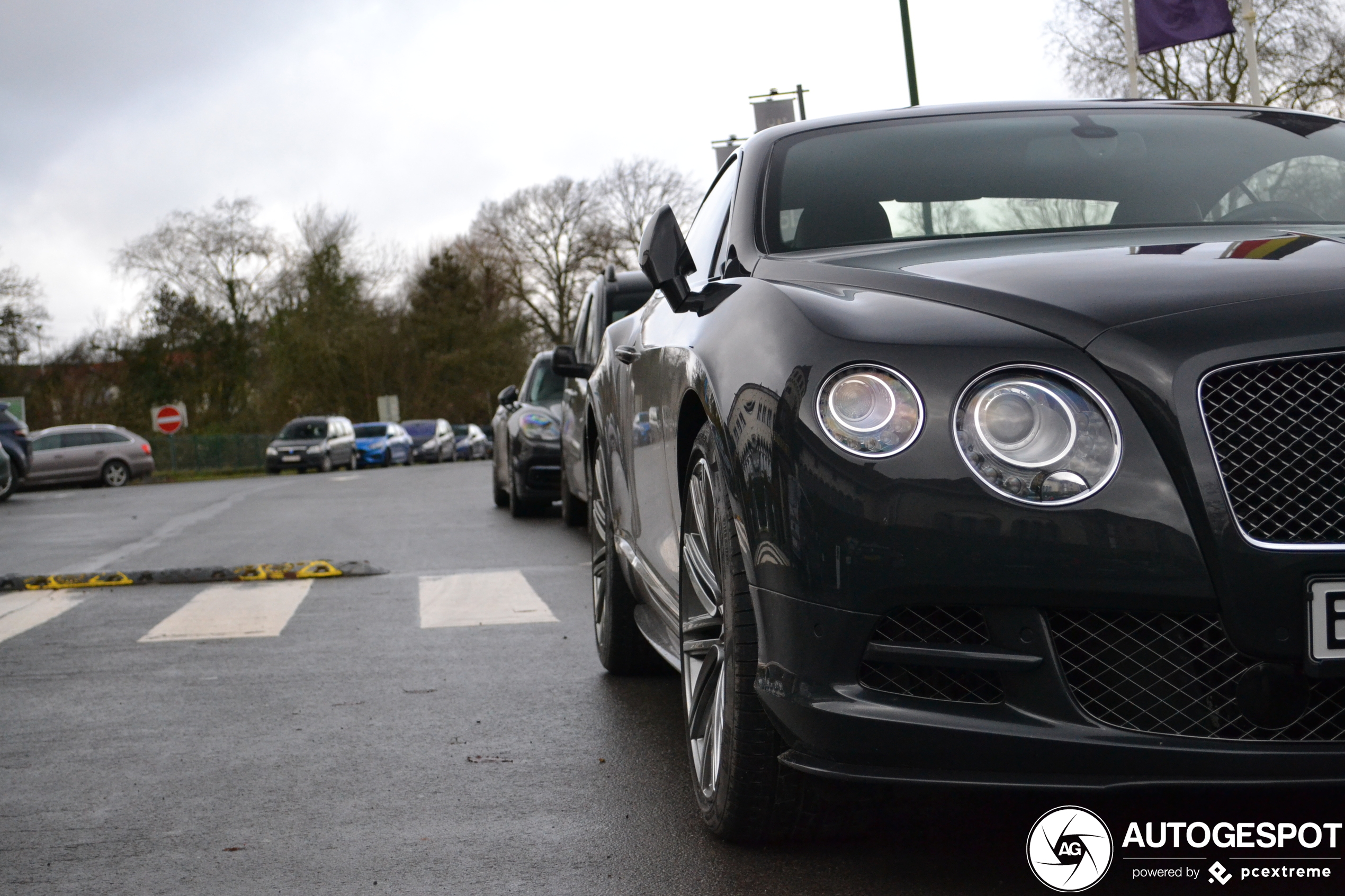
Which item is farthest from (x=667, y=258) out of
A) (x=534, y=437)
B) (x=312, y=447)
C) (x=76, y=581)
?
(x=312, y=447)

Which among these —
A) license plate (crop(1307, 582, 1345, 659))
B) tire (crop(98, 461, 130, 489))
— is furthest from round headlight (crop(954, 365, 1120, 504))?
tire (crop(98, 461, 130, 489))

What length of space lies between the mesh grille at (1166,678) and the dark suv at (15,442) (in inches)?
1014

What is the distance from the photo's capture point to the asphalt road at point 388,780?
310cm

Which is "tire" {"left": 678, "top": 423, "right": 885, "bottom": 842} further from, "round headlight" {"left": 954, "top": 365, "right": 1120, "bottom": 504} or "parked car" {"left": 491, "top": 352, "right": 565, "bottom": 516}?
"parked car" {"left": 491, "top": 352, "right": 565, "bottom": 516}

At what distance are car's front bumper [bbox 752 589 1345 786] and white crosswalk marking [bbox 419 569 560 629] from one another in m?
4.51

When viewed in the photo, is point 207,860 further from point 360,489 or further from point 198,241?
point 198,241

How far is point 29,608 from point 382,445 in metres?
40.7

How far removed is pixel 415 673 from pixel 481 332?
6029cm

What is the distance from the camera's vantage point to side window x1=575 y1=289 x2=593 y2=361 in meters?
11.7

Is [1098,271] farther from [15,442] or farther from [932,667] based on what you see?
[15,442]

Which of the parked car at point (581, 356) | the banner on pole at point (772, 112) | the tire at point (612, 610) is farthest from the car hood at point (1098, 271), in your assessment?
the banner on pole at point (772, 112)

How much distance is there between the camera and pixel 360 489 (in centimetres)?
2281

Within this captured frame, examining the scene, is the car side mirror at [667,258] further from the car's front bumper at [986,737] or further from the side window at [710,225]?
the car's front bumper at [986,737]

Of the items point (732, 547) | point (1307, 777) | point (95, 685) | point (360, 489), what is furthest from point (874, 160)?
point (360, 489)
